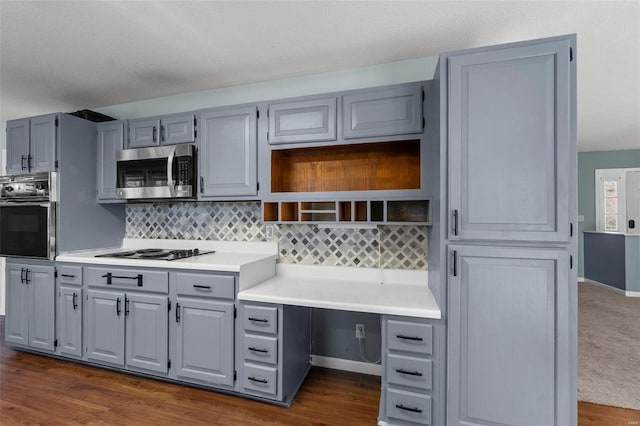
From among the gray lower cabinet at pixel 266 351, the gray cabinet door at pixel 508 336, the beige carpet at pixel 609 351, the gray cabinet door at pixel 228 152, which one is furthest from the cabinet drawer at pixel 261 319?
the beige carpet at pixel 609 351

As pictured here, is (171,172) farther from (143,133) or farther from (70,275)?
(70,275)

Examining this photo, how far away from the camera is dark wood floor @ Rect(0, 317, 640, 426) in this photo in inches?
76.9

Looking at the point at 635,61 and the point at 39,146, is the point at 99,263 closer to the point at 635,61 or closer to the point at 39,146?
the point at 39,146

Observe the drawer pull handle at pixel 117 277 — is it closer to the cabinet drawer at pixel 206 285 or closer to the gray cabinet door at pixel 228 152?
the cabinet drawer at pixel 206 285

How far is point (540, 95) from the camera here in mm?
1611

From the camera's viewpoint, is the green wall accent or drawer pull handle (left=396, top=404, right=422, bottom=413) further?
the green wall accent

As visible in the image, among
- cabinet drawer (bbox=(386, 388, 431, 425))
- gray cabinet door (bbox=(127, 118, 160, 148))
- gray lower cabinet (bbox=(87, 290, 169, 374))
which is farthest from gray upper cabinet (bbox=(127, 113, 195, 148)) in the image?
cabinet drawer (bbox=(386, 388, 431, 425))

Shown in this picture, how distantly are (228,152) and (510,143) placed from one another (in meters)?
1.98

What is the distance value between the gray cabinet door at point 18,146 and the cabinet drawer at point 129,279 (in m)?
1.35

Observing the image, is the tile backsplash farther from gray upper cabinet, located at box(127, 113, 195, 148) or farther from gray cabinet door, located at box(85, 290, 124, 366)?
gray cabinet door, located at box(85, 290, 124, 366)

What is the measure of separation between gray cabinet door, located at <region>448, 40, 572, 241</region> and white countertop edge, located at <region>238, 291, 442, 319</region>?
0.47 m

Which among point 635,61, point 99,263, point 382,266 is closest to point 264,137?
point 382,266

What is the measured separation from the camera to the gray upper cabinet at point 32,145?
276 cm

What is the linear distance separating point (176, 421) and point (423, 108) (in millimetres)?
2583
